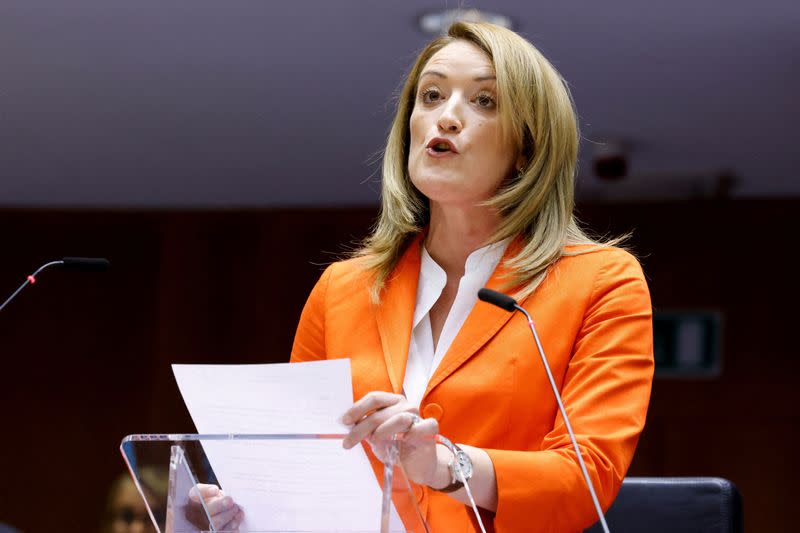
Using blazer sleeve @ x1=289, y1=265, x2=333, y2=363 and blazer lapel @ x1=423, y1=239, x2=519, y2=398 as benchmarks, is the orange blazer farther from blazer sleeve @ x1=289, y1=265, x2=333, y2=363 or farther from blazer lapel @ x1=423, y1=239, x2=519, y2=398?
blazer sleeve @ x1=289, y1=265, x2=333, y2=363

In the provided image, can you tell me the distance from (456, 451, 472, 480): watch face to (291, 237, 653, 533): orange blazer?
2.0 inches

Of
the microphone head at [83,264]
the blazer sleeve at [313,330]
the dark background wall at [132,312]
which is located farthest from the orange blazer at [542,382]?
the dark background wall at [132,312]

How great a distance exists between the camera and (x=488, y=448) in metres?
1.62

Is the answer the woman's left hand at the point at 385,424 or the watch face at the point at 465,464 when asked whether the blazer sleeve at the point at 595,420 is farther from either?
the woman's left hand at the point at 385,424

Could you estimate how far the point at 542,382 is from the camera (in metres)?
1.65

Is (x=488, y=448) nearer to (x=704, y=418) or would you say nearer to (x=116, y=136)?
(x=116, y=136)

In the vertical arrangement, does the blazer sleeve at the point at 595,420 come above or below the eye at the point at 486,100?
below

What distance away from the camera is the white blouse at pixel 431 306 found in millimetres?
1732

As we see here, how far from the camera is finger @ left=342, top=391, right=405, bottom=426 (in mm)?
1284

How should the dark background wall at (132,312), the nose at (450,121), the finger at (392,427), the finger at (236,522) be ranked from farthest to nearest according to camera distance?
the dark background wall at (132,312) → the nose at (450,121) → the finger at (236,522) → the finger at (392,427)

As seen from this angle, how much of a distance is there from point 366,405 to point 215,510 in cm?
25

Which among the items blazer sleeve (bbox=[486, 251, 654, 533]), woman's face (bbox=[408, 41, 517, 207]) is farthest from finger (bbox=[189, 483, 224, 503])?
woman's face (bbox=[408, 41, 517, 207])

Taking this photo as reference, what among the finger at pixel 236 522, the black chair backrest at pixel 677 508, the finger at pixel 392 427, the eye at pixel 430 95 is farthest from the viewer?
the black chair backrest at pixel 677 508

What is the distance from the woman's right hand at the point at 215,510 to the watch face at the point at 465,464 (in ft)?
0.92
